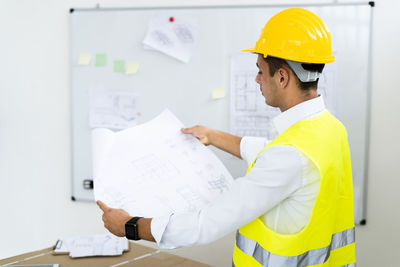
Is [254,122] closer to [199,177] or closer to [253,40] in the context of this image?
[253,40]

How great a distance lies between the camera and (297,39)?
1159mm

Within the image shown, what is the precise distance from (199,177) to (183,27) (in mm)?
1053

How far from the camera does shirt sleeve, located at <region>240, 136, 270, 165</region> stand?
1625mm

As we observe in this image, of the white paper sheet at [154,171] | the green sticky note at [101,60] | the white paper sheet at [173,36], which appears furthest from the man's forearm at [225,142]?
the green sticky note at [101,60]

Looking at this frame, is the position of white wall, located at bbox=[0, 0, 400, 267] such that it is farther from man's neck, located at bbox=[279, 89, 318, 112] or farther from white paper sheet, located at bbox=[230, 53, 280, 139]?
man's neck, located at bbox=[279, 89, 318, 112]

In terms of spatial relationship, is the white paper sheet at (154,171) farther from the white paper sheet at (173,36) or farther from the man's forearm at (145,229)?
the white paper sheet at (173,36)

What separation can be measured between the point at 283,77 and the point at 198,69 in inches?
42.7

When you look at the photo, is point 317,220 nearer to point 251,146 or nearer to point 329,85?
point 251,146

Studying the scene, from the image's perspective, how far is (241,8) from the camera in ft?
7.04

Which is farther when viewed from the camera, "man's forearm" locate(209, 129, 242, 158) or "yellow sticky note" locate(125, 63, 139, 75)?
"yellow sticky note" locate(125, 63, 139, 75)

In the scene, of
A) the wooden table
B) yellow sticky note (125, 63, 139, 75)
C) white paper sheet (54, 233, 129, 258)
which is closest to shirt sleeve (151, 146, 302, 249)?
the wooden table

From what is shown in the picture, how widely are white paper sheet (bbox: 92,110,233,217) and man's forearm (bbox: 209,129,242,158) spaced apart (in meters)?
0.13

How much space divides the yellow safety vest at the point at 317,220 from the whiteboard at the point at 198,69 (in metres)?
0.86

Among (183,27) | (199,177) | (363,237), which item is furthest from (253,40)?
(363,237)
